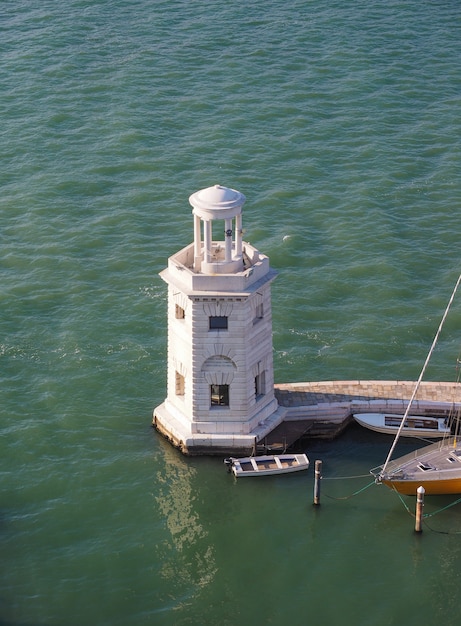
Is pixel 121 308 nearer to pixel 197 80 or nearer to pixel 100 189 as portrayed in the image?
pixel 100 189

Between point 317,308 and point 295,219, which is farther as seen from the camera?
point 295,219

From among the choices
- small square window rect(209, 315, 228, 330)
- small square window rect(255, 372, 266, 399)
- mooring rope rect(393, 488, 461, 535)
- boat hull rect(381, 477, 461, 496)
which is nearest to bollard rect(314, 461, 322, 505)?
boat hull rect(381, 477, 461, 496)

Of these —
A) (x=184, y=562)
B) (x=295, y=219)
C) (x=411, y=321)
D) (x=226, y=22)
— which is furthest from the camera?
(x=226, y=22)

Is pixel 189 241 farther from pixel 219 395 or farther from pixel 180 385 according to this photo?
pixel 219 395

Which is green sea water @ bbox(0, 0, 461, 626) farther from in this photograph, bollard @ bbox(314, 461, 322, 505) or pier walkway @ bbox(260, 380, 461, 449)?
pier walkway @ bbox(260, 380, 461, 449)

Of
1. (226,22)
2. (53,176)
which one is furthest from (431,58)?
(53,176)

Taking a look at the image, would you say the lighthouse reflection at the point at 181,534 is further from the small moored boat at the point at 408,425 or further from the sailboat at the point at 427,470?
the small moored boat at the point at 408,425

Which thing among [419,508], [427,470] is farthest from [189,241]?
[419,508]
